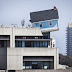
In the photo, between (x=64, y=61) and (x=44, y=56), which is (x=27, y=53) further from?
(x=64, y=61)

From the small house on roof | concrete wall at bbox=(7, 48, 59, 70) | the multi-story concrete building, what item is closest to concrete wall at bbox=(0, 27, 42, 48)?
the multi-story concrete building

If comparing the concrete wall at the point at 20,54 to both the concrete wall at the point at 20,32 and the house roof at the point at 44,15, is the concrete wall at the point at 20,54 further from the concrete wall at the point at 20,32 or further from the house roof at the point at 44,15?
the house roof at the point at 44,15

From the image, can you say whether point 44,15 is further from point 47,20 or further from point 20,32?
point 20,32

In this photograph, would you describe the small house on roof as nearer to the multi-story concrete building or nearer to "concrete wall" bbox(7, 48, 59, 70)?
the multi-story concrete building

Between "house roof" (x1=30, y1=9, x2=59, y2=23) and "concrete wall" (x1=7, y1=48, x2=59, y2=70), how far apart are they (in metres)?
9.67

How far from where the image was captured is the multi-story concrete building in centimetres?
5103

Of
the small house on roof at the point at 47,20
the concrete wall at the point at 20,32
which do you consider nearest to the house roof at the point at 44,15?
the small house on roof at the point at 47,20

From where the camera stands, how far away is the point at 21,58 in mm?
51219

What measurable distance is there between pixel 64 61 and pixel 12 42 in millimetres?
88296

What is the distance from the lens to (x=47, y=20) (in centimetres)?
5784

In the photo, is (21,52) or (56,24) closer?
(21,52)

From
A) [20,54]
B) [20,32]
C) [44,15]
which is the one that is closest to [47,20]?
[44,15]

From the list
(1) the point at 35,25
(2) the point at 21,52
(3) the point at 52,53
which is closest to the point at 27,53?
(2) the point at 21,52

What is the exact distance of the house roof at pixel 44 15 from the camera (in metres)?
57.6
